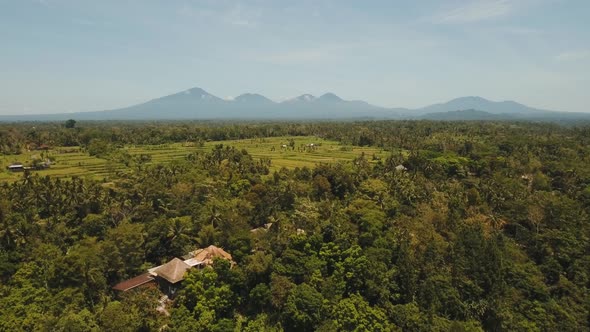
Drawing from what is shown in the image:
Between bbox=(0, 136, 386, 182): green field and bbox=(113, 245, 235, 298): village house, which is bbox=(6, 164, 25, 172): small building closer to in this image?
bbox=(0, 136, 386, 182): green field

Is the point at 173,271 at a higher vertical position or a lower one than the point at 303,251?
lower

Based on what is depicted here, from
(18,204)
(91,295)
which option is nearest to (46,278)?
(91,295)

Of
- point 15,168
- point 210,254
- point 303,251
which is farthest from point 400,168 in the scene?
point 15,168

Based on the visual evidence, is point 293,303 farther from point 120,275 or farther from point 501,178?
point 501,178

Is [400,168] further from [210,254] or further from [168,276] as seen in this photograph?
[168,276]

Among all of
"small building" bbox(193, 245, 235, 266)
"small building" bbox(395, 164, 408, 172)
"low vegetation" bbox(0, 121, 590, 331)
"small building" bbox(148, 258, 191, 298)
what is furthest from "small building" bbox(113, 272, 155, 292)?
"small building" bbox(395, 164, 408, 172)

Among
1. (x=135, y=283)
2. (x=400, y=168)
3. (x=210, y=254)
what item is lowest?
(x=135, y=283)
